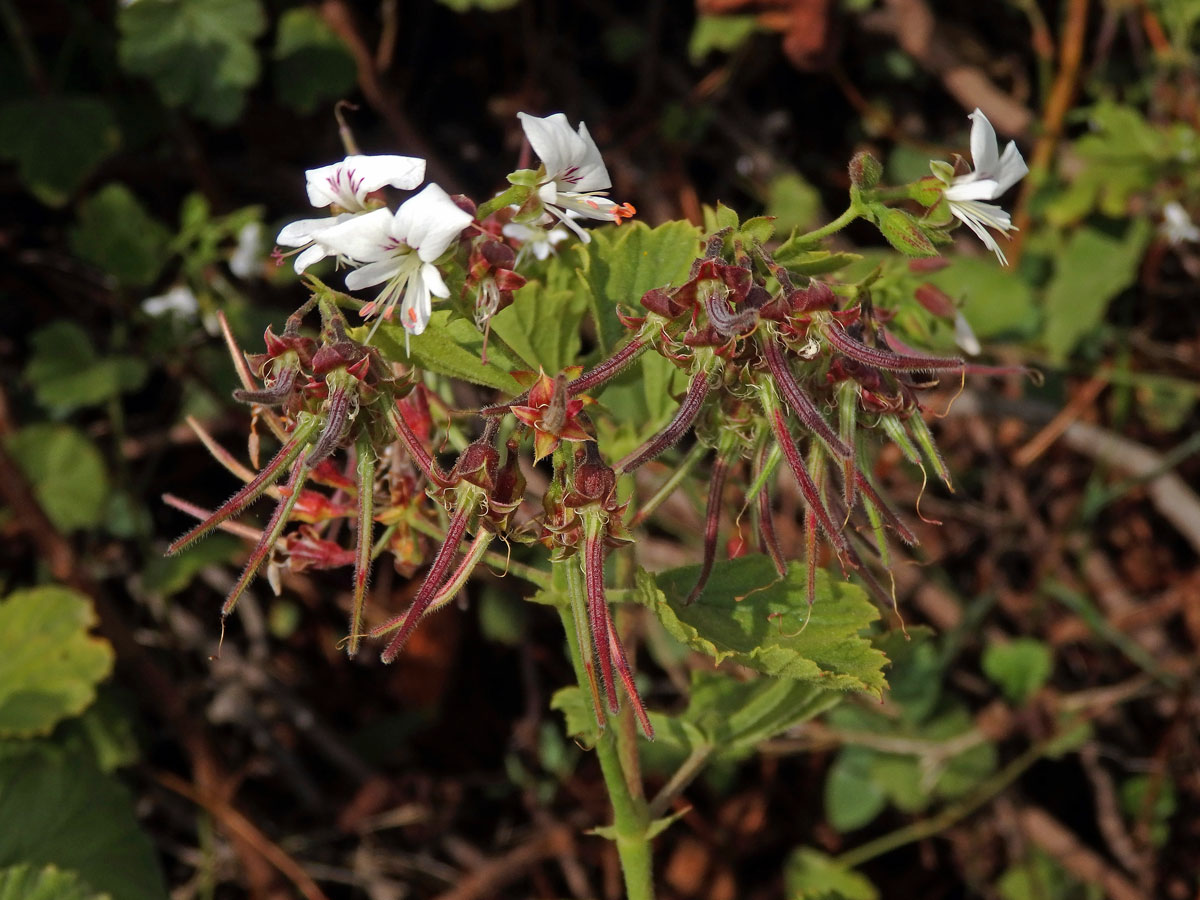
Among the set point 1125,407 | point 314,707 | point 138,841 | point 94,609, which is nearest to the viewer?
point 138,841

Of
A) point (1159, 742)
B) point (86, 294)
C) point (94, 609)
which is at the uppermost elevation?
point (86, 294)

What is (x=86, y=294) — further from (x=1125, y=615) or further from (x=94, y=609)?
(x=1125, y=615)

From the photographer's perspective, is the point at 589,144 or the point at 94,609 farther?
the point at 94,609

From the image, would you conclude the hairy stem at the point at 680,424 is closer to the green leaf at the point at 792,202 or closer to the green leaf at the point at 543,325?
the green leaf at the point at 543,325

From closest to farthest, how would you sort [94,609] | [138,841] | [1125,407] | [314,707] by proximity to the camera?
1. [138,841]
2. [94,609]
3. [314,707]
4. [1125,407]

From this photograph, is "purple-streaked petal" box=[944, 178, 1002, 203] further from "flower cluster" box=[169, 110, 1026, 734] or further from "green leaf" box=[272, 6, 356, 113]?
"green leaf" box=[272, 6, 356, 113]

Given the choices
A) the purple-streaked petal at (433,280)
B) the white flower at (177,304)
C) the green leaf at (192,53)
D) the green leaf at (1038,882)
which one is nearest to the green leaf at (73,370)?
the white flower at (177,304)

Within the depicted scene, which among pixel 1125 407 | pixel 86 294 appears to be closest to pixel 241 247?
pixel 86 294

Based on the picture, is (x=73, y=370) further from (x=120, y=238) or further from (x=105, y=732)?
(x=105, y=732)
